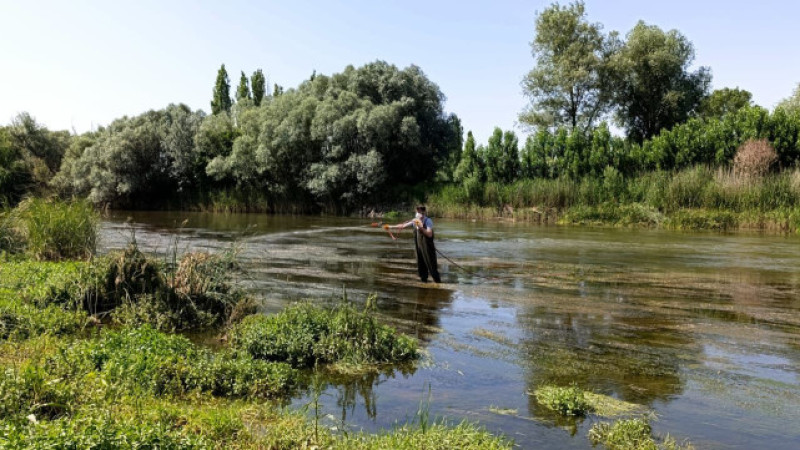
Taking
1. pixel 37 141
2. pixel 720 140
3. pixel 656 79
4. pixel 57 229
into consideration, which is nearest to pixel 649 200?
pixel 720 140

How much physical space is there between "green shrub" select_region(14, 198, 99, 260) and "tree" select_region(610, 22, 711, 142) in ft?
151

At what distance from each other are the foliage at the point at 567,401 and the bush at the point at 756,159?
3416 cm

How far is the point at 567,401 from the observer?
6.96m

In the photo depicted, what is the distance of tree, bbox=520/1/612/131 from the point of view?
2040 inches

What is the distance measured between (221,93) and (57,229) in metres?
82.6

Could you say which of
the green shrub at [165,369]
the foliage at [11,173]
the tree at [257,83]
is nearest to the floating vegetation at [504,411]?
the green shrub at [165,369]

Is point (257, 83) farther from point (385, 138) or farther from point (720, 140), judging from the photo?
point (720, 140)

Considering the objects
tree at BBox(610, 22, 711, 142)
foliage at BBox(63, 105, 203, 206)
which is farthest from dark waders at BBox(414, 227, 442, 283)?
foliage at BBox(63, 105, 203, 206)

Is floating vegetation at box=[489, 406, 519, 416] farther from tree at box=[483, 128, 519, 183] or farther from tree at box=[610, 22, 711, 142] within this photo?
tree at box=[610, 22, 711, 142]

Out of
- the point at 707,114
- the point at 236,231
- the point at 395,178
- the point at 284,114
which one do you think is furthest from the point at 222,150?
the point at 707,114

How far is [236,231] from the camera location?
108ft

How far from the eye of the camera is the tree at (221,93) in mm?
92312

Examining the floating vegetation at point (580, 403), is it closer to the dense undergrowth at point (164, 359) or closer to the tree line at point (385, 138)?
the dense undergrowth at point (164, 359)

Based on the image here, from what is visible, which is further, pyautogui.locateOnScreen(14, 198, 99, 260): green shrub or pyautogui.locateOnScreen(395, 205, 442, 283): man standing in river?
pyautogui.locateOnScreen(395, 205, 442, 283): man standing in river
